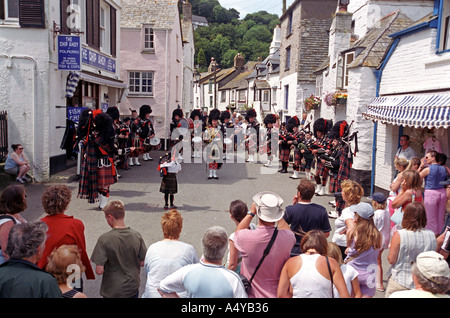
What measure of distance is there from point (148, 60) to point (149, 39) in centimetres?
120

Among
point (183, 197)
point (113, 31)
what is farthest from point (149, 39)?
point (183, 197)

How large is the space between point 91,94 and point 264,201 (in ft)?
42.1

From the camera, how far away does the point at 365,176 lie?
35.8 ft

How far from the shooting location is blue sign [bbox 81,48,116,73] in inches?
526

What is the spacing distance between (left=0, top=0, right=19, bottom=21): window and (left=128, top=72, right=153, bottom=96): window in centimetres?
1081

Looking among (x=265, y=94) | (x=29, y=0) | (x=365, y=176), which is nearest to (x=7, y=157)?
(x=29, y=0)

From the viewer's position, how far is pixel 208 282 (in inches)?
116

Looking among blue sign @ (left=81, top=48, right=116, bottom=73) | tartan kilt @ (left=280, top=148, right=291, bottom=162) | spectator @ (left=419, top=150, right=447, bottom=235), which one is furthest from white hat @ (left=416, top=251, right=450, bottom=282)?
blue sign @ (left=81, top=48, right=116, bottom=73)

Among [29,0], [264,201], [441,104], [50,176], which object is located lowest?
[50,176]

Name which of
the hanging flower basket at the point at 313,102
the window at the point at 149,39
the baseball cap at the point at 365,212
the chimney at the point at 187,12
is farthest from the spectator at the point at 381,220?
the chimney at the point at 187,12

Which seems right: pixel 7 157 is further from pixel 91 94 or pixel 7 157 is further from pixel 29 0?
pixel 91 94

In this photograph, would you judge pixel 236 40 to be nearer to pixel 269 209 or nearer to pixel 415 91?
pixel 415 91

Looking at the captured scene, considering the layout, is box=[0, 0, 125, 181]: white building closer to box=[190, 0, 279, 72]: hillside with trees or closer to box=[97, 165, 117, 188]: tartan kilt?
box=[97, 165, 117, 188]: tartan kilt

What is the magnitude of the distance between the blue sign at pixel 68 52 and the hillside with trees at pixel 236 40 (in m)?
59.3
